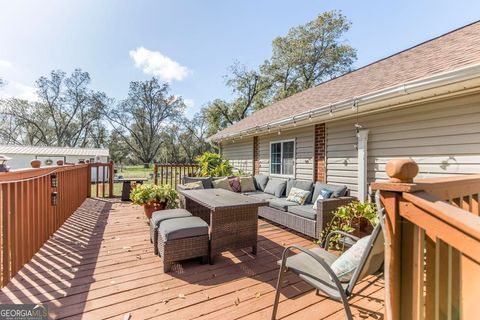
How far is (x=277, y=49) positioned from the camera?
754 inches

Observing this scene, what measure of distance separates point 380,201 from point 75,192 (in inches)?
277

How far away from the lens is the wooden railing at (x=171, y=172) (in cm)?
813

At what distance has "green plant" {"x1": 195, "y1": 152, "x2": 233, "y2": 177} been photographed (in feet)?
27.5

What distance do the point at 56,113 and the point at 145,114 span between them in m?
9.82

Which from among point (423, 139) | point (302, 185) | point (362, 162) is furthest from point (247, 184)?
point (423, 139)

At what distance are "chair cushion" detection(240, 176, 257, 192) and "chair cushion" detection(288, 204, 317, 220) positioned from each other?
2283 millimetres

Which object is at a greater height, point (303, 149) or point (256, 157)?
point (303, 149)

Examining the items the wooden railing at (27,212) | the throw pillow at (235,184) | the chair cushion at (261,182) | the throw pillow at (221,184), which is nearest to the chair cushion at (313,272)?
the wooden railing at (27,212)

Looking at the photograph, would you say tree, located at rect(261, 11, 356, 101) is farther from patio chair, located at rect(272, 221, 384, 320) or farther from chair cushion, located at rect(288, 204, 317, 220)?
patio chair, located at rect(272, 221, 384, 320)

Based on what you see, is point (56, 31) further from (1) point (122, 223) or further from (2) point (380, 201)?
(2) point (380, 201)

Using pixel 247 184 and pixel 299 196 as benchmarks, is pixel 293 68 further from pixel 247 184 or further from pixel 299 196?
pixel 299 196

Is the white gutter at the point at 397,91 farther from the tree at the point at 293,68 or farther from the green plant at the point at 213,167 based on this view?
the tree at the point at 293,68

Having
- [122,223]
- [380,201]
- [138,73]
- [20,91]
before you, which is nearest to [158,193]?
[122,223]

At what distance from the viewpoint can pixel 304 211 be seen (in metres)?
4.43
